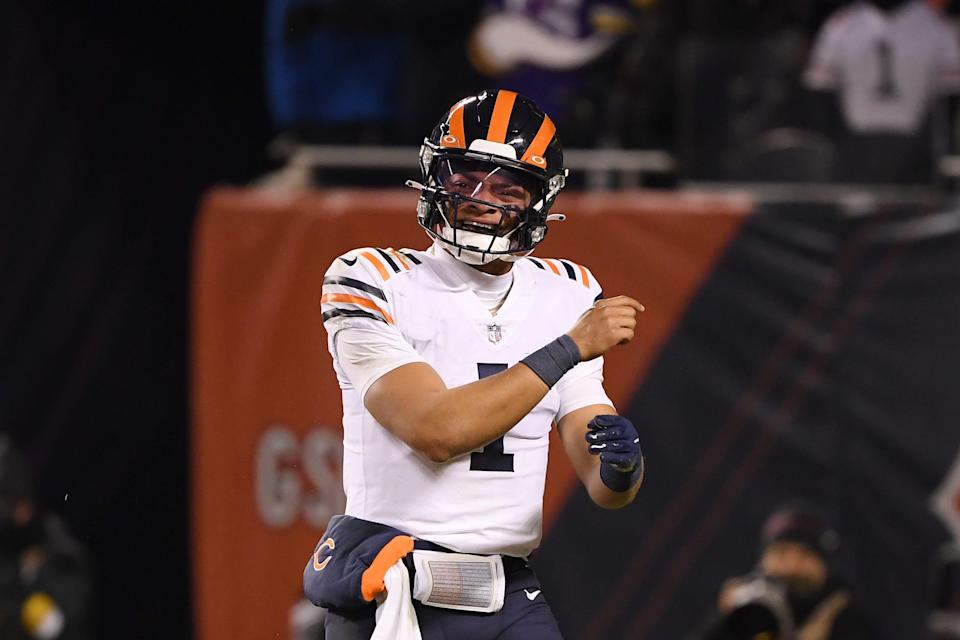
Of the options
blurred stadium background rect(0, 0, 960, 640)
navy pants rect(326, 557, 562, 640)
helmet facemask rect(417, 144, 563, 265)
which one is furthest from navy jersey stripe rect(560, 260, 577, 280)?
blurred stadium background rect(0, 0, 960, 640)

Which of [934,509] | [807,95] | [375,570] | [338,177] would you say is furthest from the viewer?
[338,177]

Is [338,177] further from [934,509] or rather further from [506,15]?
Answer: [934,509]

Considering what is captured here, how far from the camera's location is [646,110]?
738 centimetres

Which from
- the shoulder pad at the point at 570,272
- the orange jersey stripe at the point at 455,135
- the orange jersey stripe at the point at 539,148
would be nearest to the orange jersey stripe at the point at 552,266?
the shoulder pad at the point at 570,272

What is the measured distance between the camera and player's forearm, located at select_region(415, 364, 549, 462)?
329 centimetres

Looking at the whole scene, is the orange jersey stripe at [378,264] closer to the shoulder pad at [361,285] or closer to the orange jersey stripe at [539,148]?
the shoulder pad at [361,285]

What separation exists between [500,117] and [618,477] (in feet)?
2.70

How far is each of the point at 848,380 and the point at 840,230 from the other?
0.61 metres

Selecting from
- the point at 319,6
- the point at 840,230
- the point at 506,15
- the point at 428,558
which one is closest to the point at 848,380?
the point at 840,230

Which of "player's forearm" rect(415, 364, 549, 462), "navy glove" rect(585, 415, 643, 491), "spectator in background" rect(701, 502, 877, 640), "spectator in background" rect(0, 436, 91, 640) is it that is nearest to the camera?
"player's forearm" rect(415, 364, 549, 462)

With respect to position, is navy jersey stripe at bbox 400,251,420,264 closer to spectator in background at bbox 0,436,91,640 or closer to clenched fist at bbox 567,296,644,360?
clenched fist at bbox 567,296,644,360

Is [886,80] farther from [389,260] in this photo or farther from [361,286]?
[361,286]

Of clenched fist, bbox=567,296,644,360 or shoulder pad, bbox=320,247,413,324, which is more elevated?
shoulder pad, bbox=320,247,413,324

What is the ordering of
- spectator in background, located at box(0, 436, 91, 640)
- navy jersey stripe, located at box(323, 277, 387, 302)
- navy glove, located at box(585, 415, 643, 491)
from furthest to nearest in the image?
1. spectator in background, located at box(0, 436, 91, 640)
2. navy jersey stripe, located at box(323, 277, 387, 302)
3. navy glove, located at box(585, 415, 643, 491)
